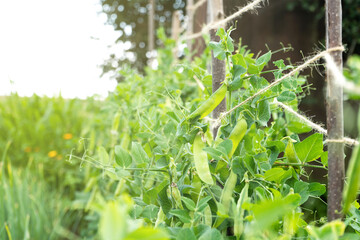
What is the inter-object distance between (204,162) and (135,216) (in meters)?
0.17

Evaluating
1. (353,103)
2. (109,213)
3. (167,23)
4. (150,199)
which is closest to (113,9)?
(167,23)

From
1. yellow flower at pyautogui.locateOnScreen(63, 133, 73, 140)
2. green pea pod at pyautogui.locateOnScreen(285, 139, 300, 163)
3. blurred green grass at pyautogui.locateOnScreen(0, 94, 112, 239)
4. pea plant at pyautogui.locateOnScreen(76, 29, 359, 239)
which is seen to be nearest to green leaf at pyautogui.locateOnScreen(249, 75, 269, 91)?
pea plant at pyautogui.locateOnScreen(76, 29, 359, 239)

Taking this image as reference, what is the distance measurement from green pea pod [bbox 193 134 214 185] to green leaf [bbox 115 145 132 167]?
180mm

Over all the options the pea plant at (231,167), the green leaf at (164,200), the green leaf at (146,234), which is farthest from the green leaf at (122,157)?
the green leaf at (146,234)

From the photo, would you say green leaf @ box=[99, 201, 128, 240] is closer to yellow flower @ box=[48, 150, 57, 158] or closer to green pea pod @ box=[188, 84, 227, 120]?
green pea pod @ box=[188, 84, 227, 120]

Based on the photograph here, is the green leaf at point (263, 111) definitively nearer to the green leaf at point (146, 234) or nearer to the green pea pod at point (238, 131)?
the green pea pod at point (238, 131)

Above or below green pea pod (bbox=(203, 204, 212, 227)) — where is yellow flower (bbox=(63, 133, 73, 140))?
above

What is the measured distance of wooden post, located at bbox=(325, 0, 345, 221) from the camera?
526 millimetres

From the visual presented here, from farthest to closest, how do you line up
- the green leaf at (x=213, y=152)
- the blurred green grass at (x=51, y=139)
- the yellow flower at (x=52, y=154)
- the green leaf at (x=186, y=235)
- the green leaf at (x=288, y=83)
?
the yellow flower at (x=52, y=154)
the blurred green grass at (x=51, y=139)
the green leaf at (x=288, y=83)
the green leaf at (x=213, y=152)
the green leaf at (x=186, y=235)

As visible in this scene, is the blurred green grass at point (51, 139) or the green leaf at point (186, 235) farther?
the blurred green grass at point (51, 139)

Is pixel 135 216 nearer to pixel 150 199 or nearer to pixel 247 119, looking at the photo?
→ pixel 150 199

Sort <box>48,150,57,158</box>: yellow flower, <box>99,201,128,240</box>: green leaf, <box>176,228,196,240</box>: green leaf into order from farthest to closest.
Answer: <box>48,150,57,158</box>: yellow flower → <box>176,228,196,240</box>: green leaf → <box>99,201,128,240</box>: green leaf

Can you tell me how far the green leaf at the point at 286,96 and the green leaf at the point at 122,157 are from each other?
1.00 feet

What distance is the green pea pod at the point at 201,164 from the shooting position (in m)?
0.58
